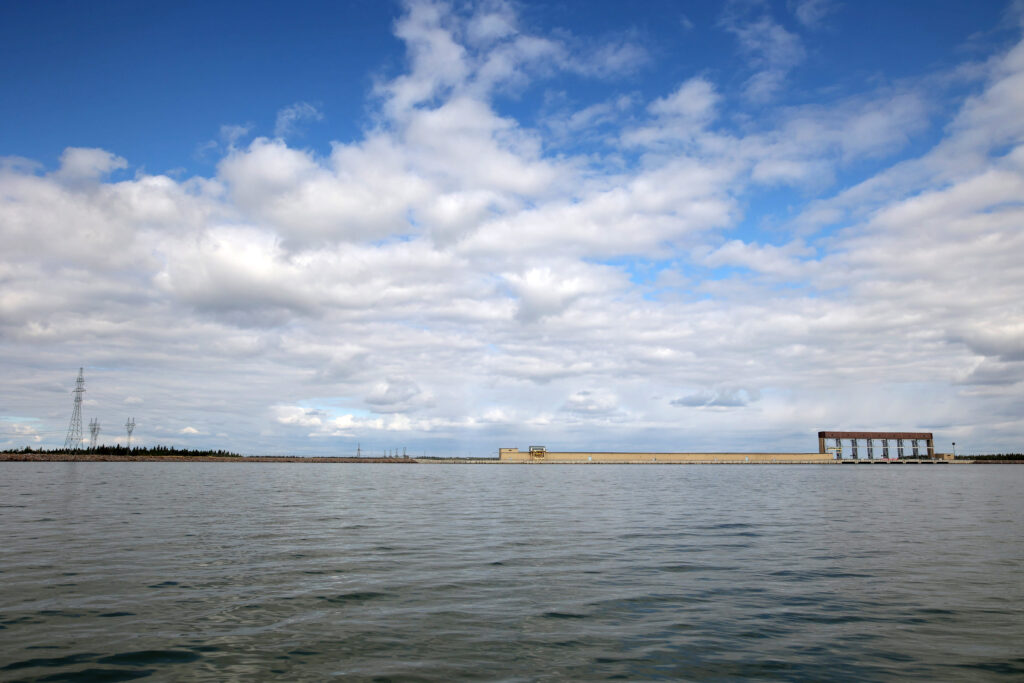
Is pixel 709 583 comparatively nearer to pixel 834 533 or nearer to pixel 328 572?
pixel 328 572

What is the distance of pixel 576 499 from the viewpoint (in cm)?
5334

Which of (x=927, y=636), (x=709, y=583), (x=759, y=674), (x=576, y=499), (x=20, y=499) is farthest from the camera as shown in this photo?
(x=576, y=499)

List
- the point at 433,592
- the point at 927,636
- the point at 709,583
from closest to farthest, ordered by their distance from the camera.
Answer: the point at 927,636
the point at 433,592
the point at 709,583

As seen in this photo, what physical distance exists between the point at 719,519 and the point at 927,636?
79.8ft

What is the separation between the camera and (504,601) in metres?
16.0

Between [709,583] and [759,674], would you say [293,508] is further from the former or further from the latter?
[759,674]

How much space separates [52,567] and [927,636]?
79.2 ft

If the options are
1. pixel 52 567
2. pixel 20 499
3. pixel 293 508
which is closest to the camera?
pixel 52 567

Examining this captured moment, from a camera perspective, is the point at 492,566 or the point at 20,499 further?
the point at 20,499

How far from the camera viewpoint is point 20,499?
4753cm

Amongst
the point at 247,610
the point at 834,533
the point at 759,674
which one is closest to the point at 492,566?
the point at 247,610

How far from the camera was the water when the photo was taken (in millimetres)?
11359

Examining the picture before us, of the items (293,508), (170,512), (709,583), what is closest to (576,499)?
(293,508)

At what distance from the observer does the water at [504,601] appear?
11359 millimetres
